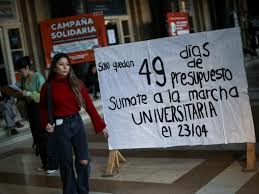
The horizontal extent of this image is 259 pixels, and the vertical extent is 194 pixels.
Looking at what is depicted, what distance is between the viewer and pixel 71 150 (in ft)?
18.0

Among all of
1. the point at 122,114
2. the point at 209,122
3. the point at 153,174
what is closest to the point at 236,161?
the point at 209,122

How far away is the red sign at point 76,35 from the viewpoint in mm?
12891

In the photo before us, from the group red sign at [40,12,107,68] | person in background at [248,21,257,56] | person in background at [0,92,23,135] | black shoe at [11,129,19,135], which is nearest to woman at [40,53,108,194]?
person in background at [0,92,23,135]

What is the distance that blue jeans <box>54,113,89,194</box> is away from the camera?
543 centimetres

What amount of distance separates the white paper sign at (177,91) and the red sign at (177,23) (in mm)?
12610

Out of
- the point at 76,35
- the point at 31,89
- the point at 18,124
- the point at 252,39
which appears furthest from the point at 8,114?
the point at 252,39

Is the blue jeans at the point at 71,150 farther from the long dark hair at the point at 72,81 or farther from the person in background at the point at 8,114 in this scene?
the person in background at the point at 8,114

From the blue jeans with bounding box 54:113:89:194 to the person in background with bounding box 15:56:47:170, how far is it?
174 cm

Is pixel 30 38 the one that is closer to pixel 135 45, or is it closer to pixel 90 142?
pixel 90 142

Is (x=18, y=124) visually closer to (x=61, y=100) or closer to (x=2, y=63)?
(x=2, y=63)

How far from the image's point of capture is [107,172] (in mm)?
6812

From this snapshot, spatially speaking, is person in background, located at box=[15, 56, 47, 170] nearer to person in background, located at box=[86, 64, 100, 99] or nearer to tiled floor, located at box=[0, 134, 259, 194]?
tiled floor, located at box=[0, 134, 259, 194]

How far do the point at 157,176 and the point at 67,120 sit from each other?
1.57 m

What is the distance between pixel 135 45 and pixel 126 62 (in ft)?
0.83
